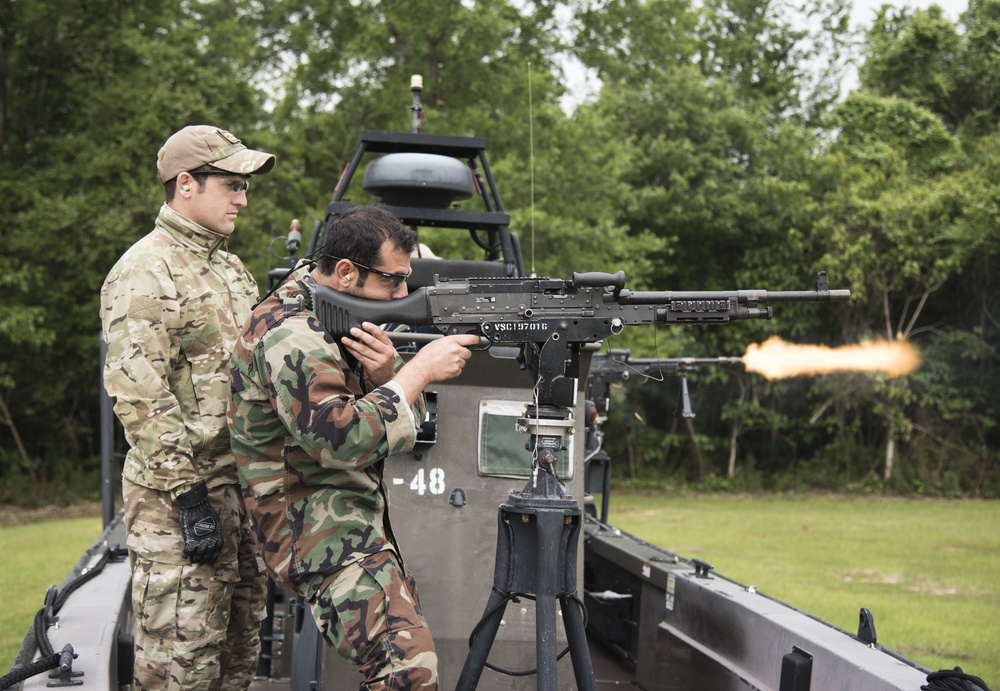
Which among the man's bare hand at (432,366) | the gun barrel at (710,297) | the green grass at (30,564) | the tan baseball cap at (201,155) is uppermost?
the tan baseball cap at (201,155)

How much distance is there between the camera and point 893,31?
82.9ft

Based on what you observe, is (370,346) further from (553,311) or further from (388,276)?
(553,311)

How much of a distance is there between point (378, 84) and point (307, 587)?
46.7 feet

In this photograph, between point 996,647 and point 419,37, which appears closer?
point 996,647

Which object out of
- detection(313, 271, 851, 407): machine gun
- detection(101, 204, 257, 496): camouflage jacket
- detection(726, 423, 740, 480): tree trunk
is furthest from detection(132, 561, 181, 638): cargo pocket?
detection(726, 423, 740, 480): tree trunk

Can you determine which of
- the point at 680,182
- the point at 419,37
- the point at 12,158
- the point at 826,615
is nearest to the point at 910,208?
the point at 680,182

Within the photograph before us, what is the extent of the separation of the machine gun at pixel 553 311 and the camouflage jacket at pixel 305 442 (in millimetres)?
286

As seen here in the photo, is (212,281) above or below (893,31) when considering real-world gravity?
below

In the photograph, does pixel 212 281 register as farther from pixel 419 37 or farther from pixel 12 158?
pixel 12 158

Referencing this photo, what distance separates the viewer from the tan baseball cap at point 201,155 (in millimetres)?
3566

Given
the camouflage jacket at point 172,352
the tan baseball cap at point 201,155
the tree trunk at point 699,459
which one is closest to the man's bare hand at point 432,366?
the camouflage jacket at point 172,352

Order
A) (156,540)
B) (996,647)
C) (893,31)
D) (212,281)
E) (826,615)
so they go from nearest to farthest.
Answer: (156,540) → (212,281) → (996,647) → (826,615) → (893,31)

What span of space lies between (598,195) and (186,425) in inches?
506

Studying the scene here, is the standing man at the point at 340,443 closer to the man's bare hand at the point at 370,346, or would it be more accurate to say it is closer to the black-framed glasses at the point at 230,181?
the man's bare hand at the point at 370,346
